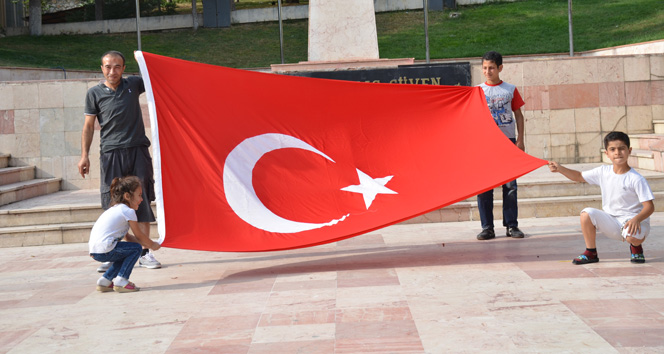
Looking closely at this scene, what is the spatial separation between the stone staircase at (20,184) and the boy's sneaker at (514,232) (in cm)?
681

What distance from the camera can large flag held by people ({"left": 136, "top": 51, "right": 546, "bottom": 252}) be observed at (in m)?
6.00

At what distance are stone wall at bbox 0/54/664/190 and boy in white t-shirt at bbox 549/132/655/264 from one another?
22.5 ft

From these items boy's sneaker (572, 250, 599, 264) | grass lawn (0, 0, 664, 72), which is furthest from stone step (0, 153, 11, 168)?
grass lawn (0, 0, 664, 72)

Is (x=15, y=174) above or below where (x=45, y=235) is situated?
above

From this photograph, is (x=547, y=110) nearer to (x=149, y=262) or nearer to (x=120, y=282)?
(x=149, y=262)

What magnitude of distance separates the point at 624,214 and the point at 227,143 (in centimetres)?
336

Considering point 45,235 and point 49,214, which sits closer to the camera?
point 45,235

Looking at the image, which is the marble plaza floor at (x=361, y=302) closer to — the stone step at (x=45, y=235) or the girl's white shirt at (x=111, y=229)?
the girl's white shirt at (x=111, y=229)

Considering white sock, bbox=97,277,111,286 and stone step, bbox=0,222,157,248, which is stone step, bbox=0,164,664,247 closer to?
stone step, bbox=0,222,157,248

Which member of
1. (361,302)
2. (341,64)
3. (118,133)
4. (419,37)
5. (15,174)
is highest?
(419,37)

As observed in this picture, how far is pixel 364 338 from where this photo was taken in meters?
3.92

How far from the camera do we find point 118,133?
631 cm

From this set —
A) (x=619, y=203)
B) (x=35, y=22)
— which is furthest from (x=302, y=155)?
(x=35, y=22)

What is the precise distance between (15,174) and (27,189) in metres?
0.86
